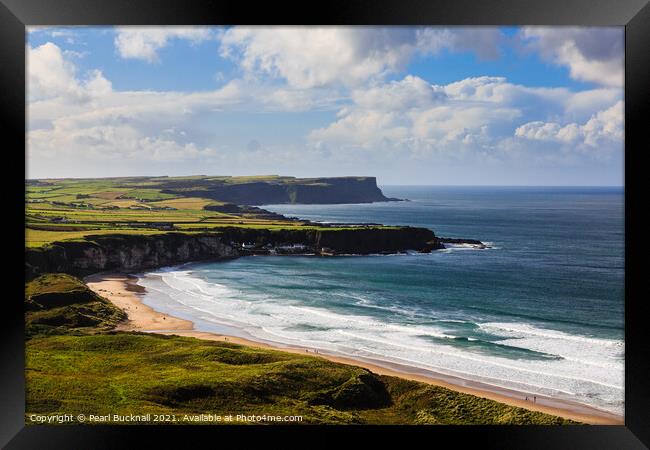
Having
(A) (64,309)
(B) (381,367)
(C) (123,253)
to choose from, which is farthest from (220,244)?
(B) (381,367)

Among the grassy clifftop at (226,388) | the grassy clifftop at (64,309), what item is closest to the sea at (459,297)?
the grassy clifftop at (226,388)

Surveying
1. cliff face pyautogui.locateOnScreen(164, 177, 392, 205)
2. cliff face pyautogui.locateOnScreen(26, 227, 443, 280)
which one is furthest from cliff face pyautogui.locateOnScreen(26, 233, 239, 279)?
cliff face pyautogui.locateOnScreen(164, 177, 392, 205)

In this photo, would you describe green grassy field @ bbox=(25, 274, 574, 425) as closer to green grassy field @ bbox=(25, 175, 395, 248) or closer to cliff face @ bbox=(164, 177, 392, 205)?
green grassy field @ bbox=(25, 175, 395, 248)

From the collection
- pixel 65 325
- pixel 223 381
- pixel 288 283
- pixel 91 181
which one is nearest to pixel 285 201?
pixel 288 283

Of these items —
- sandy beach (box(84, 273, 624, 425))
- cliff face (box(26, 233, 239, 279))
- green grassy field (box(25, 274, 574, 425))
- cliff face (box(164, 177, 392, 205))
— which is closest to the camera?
green grassy field (box(25, 274, 574, 425))

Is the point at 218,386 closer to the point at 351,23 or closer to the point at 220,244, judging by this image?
the point at 351,23

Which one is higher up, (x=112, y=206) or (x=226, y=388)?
A: (x=112, y=206)
